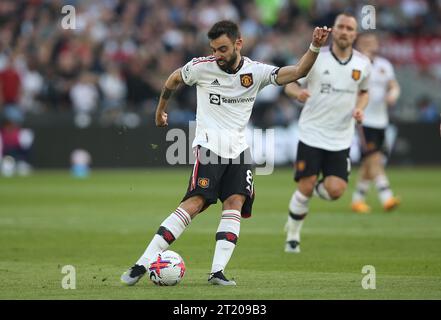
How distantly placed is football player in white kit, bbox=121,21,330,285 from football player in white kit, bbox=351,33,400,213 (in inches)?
313

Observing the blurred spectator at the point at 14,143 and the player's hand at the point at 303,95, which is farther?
the blurred spectator at the point at 14,143

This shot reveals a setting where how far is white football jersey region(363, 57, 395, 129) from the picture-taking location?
18.1 meters

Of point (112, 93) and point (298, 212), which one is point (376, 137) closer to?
point (298, 212)

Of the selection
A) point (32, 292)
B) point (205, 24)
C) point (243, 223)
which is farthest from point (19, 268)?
point (205, 24)

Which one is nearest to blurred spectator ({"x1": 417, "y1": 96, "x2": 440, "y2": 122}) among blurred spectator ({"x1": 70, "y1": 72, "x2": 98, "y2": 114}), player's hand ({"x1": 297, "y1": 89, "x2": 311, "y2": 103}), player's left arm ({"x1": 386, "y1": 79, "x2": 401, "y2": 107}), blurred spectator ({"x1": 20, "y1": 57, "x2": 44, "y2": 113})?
blurred spectator ({"x1": 70, "y1": 72, "x2": 98, "y2": 114})

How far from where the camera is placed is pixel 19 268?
417 inches

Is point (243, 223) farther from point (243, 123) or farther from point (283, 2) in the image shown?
point (283, 2)

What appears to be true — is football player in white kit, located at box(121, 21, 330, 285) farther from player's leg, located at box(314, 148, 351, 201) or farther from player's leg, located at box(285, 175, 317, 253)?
player's leg, located at box(314, 148, 351, 201)

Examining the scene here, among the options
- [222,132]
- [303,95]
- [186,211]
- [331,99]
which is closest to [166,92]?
[222,132]

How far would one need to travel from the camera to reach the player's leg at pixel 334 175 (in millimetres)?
12586

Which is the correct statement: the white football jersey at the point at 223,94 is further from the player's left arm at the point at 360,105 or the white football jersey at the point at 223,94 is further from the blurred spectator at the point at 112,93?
the blurred spectator at the point at 112,93

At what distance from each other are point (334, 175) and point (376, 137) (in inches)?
218

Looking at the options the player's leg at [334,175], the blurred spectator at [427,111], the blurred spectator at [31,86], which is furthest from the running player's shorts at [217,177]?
the blurred spectator at [427,111]

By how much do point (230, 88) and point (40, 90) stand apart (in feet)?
60.5
